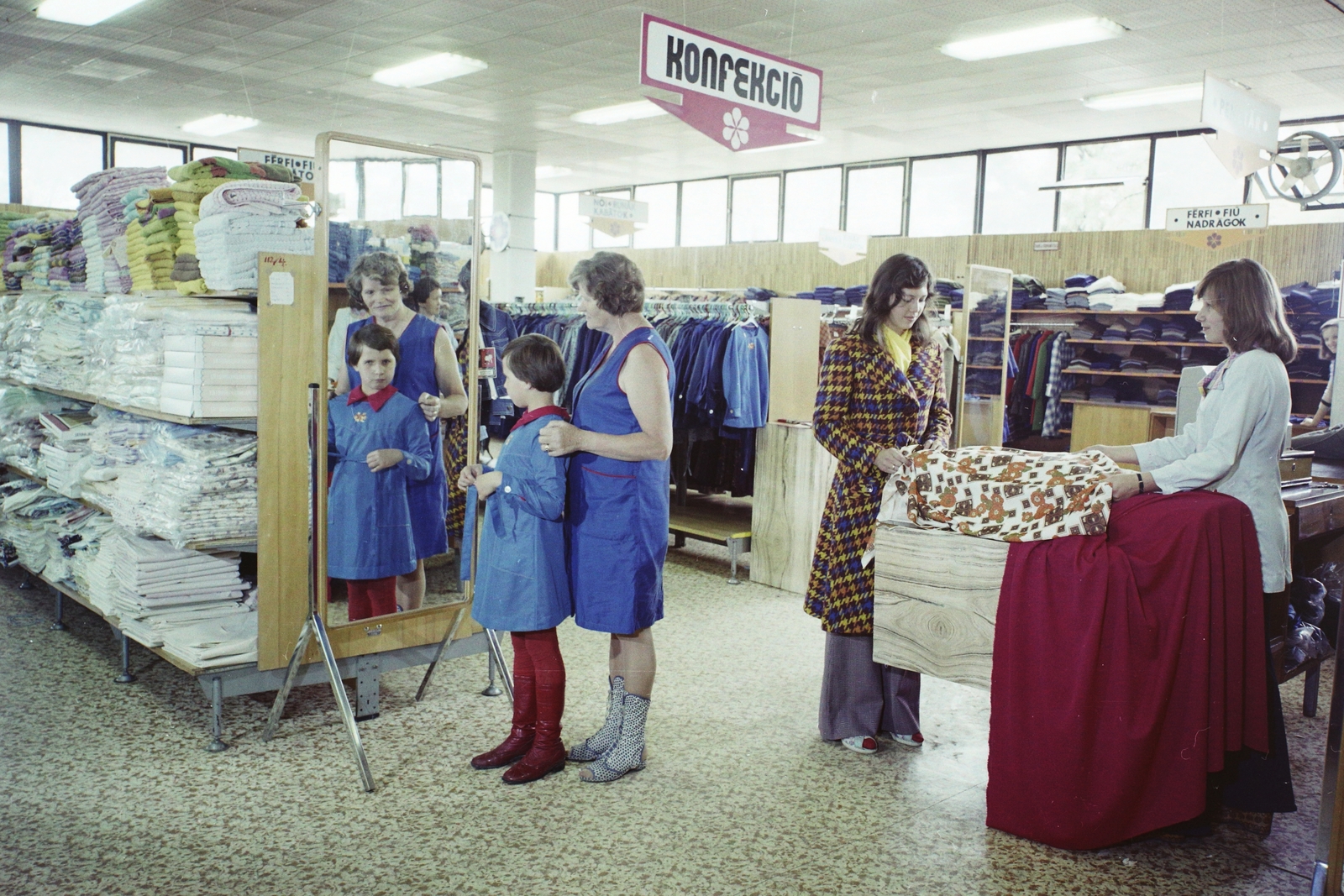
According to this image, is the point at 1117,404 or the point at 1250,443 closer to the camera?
the point at 1250,443

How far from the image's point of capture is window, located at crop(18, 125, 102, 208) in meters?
13.0

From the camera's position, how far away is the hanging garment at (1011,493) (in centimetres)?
262

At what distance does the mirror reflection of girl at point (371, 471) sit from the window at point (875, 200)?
35.7ft

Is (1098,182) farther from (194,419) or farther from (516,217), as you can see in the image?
(194,419)

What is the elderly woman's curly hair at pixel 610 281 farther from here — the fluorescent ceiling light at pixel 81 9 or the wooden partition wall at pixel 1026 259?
the fluorescent ceiling light at pixel 81 9

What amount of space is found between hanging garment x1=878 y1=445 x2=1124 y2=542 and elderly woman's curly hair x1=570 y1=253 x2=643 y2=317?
37.1 inches

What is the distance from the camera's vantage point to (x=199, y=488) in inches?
133

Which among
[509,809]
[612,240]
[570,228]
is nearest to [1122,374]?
[509,809]

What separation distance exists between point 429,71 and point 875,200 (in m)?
6.38

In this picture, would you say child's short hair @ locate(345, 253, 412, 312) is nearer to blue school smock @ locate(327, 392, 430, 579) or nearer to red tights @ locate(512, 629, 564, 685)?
blue school smock @ locate(327, 392, 430, 579)

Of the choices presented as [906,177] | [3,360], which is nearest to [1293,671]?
[3,360]

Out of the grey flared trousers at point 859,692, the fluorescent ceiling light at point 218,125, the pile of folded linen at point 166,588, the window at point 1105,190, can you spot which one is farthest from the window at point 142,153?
the grey flared trousers at point 859,692

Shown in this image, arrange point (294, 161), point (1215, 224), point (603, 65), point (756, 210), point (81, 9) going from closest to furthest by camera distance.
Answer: point (294, 161) < point (81, 9) < point (1215, 224) < point (603, 65) < point (756, 210)

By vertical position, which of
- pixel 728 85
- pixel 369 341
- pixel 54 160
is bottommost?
pixel 369 341
